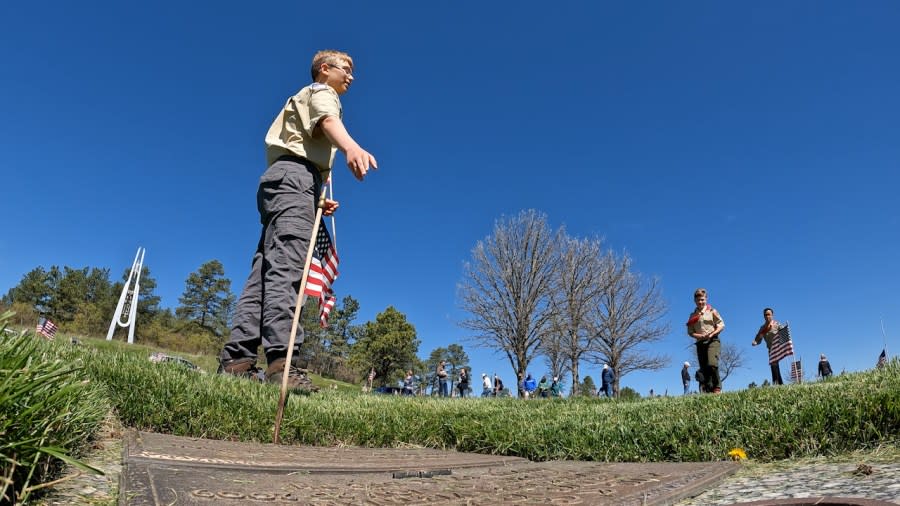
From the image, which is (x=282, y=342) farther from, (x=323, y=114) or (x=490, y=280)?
(x=490, y=280)

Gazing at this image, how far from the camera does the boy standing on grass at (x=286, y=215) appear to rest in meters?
3.62

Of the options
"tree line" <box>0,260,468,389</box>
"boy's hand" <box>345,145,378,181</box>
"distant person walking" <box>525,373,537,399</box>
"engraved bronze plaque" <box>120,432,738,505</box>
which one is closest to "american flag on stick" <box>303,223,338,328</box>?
"boy's hand" <box>345,145,378,181</box>

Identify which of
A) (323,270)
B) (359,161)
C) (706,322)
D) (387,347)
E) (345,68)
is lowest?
(323,270)

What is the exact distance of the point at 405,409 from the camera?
388 centimetres

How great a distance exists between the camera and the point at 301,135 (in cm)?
404

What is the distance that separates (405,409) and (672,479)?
2395 mm

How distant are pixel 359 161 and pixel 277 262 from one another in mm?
1120

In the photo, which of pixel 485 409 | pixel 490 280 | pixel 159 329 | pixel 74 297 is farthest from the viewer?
pixel 74 297

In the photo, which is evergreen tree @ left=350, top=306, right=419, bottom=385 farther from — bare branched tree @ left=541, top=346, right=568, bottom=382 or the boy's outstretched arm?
the boy's outstretched arm

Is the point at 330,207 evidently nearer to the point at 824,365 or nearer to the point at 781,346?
the point at 781,346

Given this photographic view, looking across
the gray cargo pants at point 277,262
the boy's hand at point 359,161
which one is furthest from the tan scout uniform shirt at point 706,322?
the boy's hand at point 359,161

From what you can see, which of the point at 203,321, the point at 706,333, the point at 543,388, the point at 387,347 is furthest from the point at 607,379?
the point at 203,321

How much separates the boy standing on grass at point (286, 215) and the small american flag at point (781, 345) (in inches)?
Result: 446

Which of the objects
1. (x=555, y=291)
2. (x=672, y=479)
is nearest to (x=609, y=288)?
(x=555, y=291)
